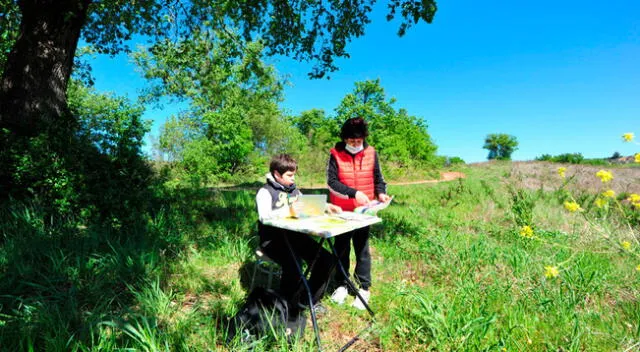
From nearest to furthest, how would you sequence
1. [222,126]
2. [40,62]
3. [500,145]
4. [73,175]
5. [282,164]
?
[282,164]
[73,175]
[40,62]
[222,126]
[500,145]

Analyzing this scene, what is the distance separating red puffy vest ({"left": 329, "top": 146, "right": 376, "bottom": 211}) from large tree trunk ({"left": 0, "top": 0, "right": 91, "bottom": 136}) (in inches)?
180

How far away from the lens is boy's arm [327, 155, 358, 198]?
288cm

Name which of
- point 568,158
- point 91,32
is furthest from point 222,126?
point 568,158

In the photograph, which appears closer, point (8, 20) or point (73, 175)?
point (73, 175)

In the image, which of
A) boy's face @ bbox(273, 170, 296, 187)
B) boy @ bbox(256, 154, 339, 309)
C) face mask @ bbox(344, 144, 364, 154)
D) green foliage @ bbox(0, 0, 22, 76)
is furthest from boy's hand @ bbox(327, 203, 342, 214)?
green foliage @ bbox(0, 0, 22, 76)

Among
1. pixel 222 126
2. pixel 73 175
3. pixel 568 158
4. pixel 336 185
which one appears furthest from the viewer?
pixel 568 158

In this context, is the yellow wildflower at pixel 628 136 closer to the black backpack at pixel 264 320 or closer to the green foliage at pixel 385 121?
the black backpack at pixel 264 320

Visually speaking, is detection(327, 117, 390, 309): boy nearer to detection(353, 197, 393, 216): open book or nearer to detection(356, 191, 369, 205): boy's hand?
detection(356, 191, 369, 205): boy's hand

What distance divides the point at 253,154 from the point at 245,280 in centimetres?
2138

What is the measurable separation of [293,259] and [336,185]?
0.88 meters

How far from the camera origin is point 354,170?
9.98 ft

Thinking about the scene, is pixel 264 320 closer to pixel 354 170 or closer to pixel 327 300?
pixel 327 300

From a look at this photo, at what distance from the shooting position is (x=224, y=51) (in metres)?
8.39

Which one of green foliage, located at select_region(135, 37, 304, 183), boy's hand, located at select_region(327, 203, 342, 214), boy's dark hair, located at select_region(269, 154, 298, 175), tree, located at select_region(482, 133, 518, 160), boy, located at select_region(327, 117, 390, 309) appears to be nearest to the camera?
boy's dark hair, located at select_region(269, 154, 298, 175)
